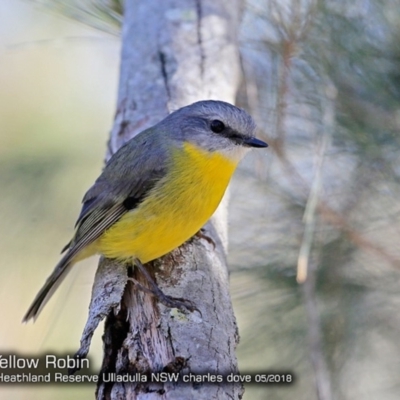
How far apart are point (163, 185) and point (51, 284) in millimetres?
745

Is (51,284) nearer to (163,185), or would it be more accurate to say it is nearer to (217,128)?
(163,185)

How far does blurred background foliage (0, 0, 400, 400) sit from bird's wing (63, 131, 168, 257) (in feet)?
1.37

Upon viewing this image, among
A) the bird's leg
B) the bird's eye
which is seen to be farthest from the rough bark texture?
the bird's eye

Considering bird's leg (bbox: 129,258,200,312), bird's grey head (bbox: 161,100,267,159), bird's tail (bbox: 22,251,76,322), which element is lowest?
bird's tail (bbox: 22,251,76,322)

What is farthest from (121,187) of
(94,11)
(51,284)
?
(94,11)

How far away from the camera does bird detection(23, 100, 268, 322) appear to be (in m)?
2.74

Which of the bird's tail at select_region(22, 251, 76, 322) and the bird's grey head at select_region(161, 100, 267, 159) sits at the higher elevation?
the bird's grey head at select_region(161, 100, 267, 159)

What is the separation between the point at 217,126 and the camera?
2.92 metres

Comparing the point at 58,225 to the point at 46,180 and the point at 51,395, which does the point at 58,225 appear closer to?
the point at 46,180

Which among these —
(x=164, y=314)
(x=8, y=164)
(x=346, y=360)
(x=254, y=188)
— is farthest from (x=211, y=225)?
(x=8, y=164)

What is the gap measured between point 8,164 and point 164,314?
5.13 ft

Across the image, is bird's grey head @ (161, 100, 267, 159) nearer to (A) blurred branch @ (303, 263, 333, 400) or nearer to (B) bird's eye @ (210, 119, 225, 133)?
(B) bird's eye @ (210, 119, 225, 133)

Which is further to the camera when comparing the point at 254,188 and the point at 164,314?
the point at 254,188

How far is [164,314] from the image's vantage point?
239 centimetres
